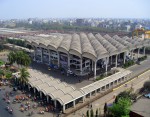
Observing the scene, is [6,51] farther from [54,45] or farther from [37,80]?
[37,80]

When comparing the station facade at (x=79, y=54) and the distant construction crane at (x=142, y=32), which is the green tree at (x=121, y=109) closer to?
the station facade at (x=79, y=54)

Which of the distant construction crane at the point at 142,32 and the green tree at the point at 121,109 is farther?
the distant construction crane at the point at 142,32

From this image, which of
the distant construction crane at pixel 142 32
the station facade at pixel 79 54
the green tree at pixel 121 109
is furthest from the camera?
the distant construction crane at pixel 142 32

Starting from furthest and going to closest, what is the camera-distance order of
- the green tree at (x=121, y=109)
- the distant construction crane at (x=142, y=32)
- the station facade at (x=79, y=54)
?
the distant construction crane at (x=142, y=32) < the station facade at (x=79, y=54) < the green tree at (x=121, y=109)

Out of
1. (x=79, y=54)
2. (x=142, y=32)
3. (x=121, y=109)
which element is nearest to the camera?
(x=121, y=109)

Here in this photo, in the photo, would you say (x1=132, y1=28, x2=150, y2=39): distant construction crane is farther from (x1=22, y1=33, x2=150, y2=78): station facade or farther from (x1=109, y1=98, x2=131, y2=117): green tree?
(x1=109, y1=98, x2=131, y2=117): green tree

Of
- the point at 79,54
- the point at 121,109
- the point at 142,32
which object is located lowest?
the point at 121,109

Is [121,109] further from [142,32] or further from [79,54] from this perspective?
[142,32]

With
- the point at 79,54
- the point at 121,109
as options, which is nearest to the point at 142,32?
the point at 79,54

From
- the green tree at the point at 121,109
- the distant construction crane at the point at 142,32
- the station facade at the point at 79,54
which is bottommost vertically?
the green tree at the point at 121,109

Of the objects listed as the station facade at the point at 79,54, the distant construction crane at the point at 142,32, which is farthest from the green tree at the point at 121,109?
the distant construction crane at the point at 142,32

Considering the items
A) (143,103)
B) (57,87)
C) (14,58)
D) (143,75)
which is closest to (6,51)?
(14,58)
